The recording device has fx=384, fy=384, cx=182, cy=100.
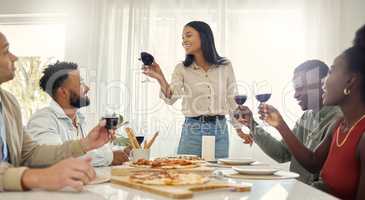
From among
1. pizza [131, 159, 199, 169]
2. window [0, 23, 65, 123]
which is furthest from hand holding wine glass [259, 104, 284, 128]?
window [0, 23, 65, 123]

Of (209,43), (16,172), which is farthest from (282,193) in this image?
(209,43)

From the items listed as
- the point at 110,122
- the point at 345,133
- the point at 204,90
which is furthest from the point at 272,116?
the point at 204,90

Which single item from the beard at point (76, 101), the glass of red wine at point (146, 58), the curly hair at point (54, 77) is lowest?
the beard at point (76, 101)

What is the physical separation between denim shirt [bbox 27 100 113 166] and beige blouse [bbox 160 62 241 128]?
2.19ft

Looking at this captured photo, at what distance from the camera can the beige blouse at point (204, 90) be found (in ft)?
8.44

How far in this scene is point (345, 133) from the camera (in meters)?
1.52

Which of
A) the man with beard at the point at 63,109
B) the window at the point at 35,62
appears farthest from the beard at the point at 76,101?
the window at the point at 35,62

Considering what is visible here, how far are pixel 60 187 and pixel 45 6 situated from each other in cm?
340

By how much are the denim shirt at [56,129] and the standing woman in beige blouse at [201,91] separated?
0.62 meters

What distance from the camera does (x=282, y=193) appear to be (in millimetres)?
1042

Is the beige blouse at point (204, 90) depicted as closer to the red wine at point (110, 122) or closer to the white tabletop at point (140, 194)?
the red wine at point (110, 122)

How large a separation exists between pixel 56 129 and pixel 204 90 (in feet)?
3.47

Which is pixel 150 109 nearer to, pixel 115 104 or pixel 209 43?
pixel 115 104

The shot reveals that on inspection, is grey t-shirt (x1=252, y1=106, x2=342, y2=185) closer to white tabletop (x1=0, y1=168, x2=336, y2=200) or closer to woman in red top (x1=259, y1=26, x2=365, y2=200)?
woman in red top (x1=259, y1=26, x2=365, y2=200)
